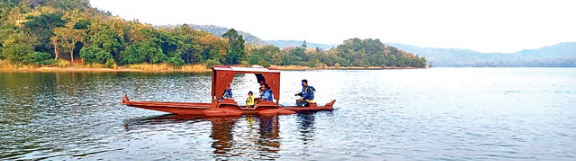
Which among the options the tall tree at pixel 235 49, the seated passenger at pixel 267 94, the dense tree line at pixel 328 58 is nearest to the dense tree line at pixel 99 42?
the tall tree at pixel 235 49

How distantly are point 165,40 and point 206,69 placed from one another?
9.93 m

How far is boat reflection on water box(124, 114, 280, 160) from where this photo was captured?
14172mm

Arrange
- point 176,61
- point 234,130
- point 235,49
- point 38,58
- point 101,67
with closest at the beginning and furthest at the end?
point 234,130, point 38,58, point 101,67, point 176,61, point 235,49

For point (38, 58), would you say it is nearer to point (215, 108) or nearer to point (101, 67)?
point (101, 67)

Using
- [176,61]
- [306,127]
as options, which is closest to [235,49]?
[176,61]

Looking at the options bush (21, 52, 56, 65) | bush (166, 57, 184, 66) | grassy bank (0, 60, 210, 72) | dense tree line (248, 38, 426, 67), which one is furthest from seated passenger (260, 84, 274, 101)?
dense tree line (248, 38, 426, 67)

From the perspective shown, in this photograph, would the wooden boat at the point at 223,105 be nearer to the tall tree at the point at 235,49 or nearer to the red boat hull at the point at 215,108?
the red boat hull at the point at 215,108

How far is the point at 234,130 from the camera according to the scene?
17844mm

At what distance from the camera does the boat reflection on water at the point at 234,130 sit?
→ 46.5ft

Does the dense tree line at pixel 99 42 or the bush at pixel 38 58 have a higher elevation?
the dense tree line at pixel 99 42

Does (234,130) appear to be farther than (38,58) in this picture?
No

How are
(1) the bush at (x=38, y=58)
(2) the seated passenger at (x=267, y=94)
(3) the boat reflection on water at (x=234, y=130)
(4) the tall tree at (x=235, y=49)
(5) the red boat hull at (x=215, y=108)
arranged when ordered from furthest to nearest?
1. (4) the tall tree at (x=235, y=49)
2. (1) the bush at (x=38, y=58)
3. (2) the seated passenger at (x=267, y=94)
4. (5) the red boat hull at (x=215, y=108)
5. (3) the boat reflection on water at (x=234, y=130)

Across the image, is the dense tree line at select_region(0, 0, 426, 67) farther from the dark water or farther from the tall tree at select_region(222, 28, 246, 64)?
the dark water

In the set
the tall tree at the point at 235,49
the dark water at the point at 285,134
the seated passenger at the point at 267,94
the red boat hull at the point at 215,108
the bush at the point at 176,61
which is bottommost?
the dark water at the point at 285,134
